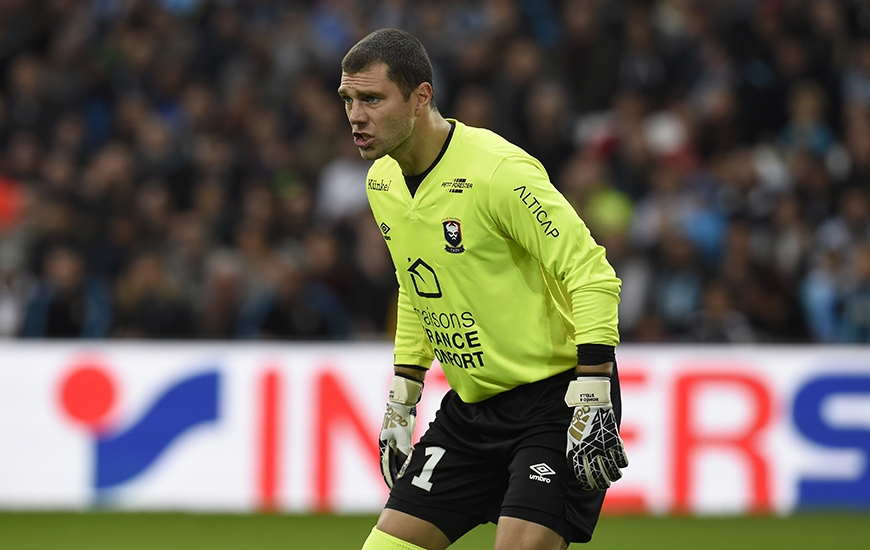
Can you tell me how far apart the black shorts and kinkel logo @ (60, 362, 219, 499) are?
568 centimetres

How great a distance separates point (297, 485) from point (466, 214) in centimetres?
602

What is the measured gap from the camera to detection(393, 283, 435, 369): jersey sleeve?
5.05m

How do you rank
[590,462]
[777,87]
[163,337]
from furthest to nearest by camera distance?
[777,87], [163,337], [590,462]

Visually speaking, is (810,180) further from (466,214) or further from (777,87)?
(466,214)

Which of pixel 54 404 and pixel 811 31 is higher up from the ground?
pixel 811 31

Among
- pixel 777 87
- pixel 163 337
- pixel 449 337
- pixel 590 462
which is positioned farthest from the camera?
pixel 777 87

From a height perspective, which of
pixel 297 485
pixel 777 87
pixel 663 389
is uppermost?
pixel 777 87

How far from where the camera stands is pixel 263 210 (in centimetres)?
1188

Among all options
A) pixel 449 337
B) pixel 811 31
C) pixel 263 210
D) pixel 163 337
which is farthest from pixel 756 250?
pixel 449 337

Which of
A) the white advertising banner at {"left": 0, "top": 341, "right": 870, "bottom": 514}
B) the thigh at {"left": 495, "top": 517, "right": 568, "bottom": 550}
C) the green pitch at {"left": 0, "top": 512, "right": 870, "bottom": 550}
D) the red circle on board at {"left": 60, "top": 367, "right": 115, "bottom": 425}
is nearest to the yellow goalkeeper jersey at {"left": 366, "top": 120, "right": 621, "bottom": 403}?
the thigh at {"left": 495, "top": 517, "right": 568, "bottom": 550}

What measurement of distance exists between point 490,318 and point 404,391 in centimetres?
69

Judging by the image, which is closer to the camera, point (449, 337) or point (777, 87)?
point (449, 337)

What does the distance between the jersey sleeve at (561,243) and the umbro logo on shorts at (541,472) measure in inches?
16.6

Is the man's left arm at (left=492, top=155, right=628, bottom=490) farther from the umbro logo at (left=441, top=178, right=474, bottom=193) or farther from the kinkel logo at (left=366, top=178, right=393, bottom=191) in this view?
the kinkel logo at (left=366, top=178, right=393, bottom=191)
